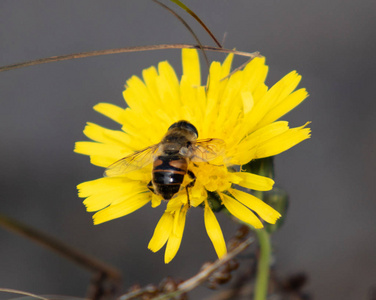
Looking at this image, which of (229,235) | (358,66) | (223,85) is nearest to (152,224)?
(229,235)

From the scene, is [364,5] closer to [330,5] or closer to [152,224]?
[330,5]

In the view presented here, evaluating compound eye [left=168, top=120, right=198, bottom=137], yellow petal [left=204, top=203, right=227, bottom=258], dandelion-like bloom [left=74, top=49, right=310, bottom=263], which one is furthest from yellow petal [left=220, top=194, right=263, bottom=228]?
compound eye [left=168, top=120, right=198, bottom=137]

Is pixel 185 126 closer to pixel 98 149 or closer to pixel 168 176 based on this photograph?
pixel 168 176

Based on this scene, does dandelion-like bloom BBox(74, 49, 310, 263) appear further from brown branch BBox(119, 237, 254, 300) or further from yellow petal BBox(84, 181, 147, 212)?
brown branch BBox(119, 237, 254, 300)

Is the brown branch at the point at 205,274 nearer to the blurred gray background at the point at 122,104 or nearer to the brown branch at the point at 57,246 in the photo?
the brown branch at the point at 57,246

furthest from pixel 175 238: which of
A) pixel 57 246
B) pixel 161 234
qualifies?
pixel 57 246

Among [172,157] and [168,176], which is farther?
[172,157]
